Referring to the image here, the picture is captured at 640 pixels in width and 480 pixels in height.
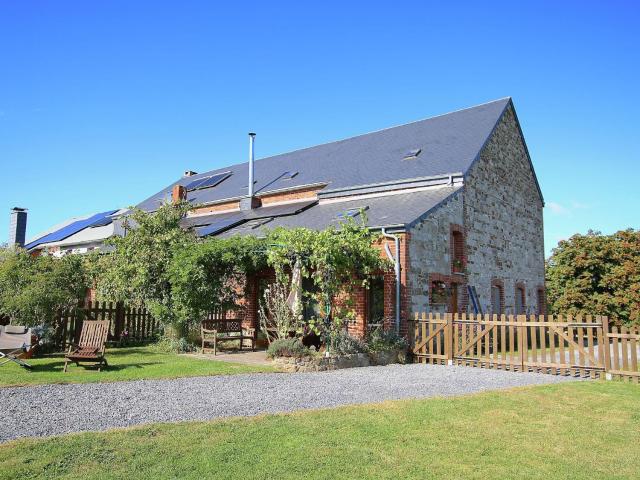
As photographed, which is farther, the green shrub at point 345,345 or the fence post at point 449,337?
the fence post at point 449,337

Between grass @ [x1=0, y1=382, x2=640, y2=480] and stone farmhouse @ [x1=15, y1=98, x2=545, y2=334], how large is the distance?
7236mm

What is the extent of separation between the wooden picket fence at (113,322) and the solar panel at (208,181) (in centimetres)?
1156

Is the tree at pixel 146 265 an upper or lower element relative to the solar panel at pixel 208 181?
lower

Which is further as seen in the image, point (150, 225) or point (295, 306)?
point (150, 225)

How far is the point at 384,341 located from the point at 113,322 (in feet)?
29.8

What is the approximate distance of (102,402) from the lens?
7.66m

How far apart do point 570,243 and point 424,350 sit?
15708 mm

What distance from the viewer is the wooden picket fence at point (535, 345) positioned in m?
10.6

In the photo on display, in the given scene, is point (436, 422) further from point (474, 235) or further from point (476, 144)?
point (476, 144)

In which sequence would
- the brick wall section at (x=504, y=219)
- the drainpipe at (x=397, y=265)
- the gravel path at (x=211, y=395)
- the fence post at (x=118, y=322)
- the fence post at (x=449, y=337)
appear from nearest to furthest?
the gravel path at (x=211, y=395) → the fence post at (x=449, y=337) → the drainpipe at (x=397, y=265) → the fence post at (x=118, y=322) → the brick wall section at (x=504, y=219)

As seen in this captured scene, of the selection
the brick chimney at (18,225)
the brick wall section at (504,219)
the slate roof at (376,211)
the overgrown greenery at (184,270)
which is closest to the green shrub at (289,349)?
the overgrown greenery at (184,270)

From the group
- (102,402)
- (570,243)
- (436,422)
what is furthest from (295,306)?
(570,243)

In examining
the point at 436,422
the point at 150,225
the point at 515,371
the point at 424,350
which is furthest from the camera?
the point at 150,225

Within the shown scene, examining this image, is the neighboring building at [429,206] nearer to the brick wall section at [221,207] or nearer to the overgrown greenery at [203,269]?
the brick wall section at [221,207]
